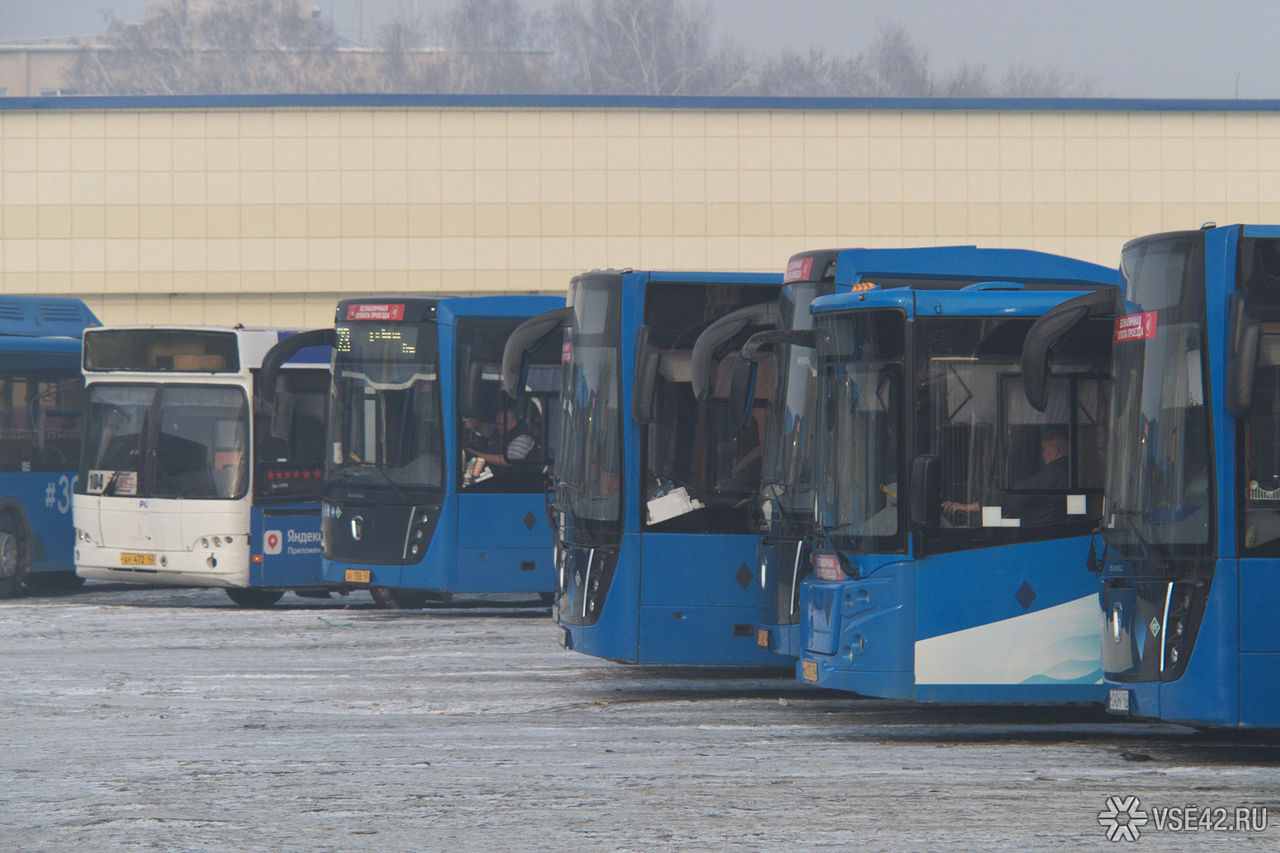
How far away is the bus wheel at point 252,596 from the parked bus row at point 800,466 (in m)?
1.01

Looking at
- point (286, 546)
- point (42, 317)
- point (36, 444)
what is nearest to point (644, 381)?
point (286, 546)

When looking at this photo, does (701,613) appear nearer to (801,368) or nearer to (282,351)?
(801,368)

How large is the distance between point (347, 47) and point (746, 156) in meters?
95.1

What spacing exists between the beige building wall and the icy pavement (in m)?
23.4

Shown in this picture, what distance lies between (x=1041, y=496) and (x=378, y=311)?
9987mm

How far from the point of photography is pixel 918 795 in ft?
28.7

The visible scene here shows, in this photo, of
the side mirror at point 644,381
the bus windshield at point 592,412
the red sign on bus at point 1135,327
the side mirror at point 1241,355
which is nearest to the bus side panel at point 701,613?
the bus windshield at point 592,412

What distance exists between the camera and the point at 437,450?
727 inches

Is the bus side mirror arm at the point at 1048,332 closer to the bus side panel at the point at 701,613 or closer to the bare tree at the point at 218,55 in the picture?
the bus side panel at the point at 701,613

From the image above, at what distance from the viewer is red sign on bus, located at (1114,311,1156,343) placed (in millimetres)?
9680

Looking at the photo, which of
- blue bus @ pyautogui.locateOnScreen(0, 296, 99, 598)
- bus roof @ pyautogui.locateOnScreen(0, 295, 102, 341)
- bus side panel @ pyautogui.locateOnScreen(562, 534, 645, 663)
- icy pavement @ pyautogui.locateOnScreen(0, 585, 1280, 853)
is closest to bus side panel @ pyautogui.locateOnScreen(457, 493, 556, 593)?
icy pavement @ pyautogui.locateOnScreen(0, 585, 1280, 853)

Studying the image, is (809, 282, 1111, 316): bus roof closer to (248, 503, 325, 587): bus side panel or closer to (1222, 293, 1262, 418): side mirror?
(1222, 293, 1262, 418): side mirror

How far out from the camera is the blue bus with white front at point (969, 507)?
10.6m

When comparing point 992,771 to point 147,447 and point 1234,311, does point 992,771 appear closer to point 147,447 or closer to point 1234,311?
point 1234,311
